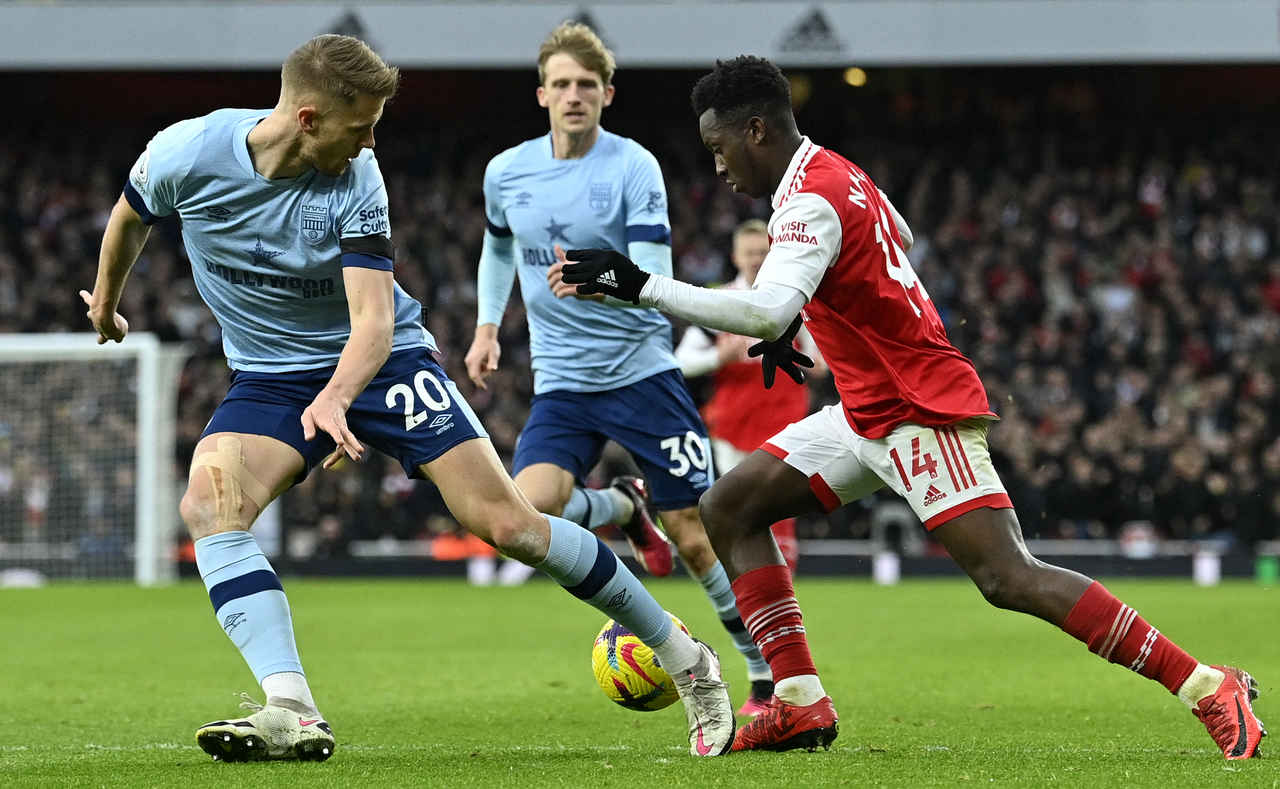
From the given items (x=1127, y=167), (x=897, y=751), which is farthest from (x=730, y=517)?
(x=1127, y=167)

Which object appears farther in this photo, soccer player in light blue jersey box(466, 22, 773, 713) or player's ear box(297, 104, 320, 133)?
soccer player in light blue jersey box(466, 22, 773, 713)

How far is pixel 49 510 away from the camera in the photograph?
18.2m

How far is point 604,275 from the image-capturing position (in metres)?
4.94

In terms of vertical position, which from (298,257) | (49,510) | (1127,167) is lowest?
(49,510)

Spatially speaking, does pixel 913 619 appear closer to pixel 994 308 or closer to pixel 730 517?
pixel 730 517

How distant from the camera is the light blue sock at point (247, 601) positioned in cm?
506

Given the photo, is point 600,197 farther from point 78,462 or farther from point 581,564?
point 78,462

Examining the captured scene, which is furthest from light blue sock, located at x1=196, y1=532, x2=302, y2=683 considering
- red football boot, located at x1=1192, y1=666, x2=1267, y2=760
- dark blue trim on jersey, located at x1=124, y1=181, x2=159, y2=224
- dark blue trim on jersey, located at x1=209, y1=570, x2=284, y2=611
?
red football boot, located at x1=1192, y1=666, x2=1267, y2=760

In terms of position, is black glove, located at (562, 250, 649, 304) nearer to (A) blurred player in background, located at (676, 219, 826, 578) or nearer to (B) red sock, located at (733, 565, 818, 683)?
(B) red sock, located at (733, 565, 818, 683)

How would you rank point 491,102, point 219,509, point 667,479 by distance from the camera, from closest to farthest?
1. point 219,509
2. point 667,479
3. point 491,102

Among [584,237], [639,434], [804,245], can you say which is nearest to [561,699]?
[639,434]

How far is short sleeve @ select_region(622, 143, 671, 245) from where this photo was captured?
22.8 ft

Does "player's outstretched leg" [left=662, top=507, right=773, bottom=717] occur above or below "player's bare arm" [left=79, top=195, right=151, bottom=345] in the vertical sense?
below

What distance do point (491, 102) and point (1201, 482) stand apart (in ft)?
45.1
